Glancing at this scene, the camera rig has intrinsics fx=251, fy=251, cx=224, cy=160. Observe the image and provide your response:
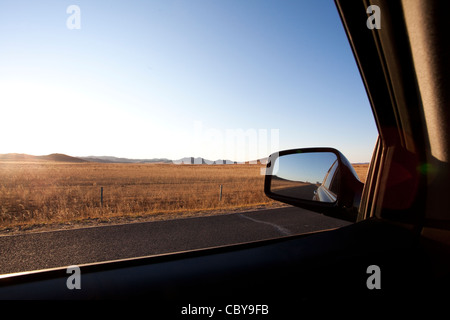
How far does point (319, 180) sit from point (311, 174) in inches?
6.9

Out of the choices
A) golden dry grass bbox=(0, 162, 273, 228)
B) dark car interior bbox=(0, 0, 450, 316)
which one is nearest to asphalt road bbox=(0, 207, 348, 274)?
golden dry grass bbox=(0, 162, 273, 228)

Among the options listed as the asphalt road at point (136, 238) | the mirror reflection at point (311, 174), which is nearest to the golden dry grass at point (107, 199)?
the asphalt road at point (136, 238)

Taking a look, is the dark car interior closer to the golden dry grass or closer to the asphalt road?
the asphalt road

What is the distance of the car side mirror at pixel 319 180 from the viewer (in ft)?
5.74

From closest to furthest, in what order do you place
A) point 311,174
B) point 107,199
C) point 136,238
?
point 311,174, point 136,238, point 107,199

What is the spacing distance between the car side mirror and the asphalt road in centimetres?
397

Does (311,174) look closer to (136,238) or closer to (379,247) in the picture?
(379,247)

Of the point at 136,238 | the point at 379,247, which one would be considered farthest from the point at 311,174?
the point at 136,238

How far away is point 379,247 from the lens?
4.08ft

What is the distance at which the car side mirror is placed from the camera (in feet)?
5.74

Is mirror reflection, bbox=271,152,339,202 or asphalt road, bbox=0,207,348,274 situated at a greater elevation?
mirror reflection, bbox=271,152,339,202

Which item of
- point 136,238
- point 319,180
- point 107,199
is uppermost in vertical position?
point 319,180

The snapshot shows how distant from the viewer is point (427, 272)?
1.08 metres

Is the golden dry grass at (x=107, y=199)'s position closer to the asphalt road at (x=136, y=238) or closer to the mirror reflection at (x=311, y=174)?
the asphalt road at (x=136, y=238)
